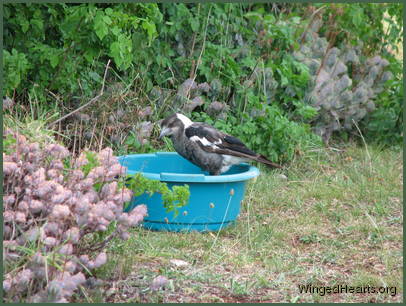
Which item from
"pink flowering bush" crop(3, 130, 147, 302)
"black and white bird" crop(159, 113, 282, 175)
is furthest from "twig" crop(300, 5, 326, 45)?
"pink flowering bush" crop(3, 130, 147, 302)

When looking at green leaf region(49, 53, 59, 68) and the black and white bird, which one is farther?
green leaf region(49, 53, 59, 68)

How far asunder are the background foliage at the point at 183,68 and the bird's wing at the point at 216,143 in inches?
31.1

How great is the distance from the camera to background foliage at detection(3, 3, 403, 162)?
19.5 feet

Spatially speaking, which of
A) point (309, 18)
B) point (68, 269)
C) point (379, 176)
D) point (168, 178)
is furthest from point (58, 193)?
point (309, 18)

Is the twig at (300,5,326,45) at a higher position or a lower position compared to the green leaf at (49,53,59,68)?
higher

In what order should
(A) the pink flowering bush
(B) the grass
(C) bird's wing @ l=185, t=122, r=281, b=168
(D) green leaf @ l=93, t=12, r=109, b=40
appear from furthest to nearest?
(C) bird's wing @ l=185, t=122, r=281, b=168, (D) green leaf @ l=93, t=12, r=109, b=40, (B) the grass, (A) the pink flowering bush

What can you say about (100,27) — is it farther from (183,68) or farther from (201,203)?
(183,68)

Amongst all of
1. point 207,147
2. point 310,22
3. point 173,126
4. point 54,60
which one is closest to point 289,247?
point 207,147

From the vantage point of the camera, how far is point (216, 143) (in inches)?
224

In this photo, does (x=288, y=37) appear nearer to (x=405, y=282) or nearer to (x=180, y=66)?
(x=180, y=66)

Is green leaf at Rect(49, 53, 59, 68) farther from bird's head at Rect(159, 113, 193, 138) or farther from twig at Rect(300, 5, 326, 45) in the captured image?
twig at Rect(300, 5, 326, 45)

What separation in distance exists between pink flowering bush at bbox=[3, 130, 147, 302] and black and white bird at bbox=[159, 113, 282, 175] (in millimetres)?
1557

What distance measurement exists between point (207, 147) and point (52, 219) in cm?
231

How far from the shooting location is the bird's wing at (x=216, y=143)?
5668mm
